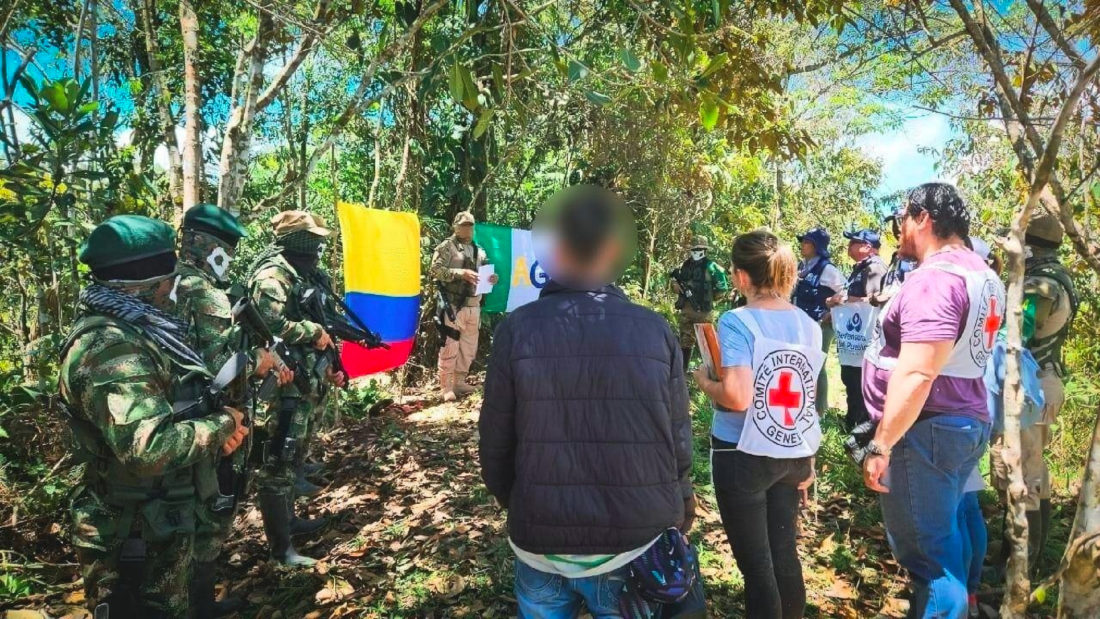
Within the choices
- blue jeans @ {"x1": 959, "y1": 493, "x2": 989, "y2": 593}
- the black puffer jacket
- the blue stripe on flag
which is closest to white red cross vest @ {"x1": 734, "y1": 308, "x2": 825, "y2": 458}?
the black puffer jacket

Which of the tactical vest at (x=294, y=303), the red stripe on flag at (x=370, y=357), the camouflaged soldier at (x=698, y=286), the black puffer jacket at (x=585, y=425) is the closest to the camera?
the black puffer jacket at (x=585, y=425)

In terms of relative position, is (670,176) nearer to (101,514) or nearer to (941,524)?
(941,524)

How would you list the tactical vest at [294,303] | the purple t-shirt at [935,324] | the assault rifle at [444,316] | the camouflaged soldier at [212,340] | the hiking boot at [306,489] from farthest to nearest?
1. the assault rifle at [444,316]
2. the hiking boot at [306,489]
3. the tactical vest at [294,303]
4. the camouflaged soldier at [212,340]
5. the purple t-shirt at [935,324]

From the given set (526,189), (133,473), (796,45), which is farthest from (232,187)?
(796,45)

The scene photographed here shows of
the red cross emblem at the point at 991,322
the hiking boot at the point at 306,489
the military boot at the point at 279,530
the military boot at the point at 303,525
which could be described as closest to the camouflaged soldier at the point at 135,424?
the military boot at the point at 279,530

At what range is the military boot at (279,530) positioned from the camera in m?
3.30

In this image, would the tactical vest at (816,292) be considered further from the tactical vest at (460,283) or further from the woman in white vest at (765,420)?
the woman in white vest at (765,420)

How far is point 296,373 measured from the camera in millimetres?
3404

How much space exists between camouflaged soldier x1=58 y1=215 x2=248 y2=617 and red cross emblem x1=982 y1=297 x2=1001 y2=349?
108 inches

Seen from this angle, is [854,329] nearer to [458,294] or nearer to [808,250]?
[808,250]

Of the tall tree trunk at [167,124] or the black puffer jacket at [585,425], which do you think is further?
the tall tree trunk at [167,124]

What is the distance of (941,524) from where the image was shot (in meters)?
2.16

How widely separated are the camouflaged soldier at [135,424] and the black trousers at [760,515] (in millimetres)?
1814

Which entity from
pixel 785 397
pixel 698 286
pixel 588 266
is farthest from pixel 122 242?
pixel 698 286
